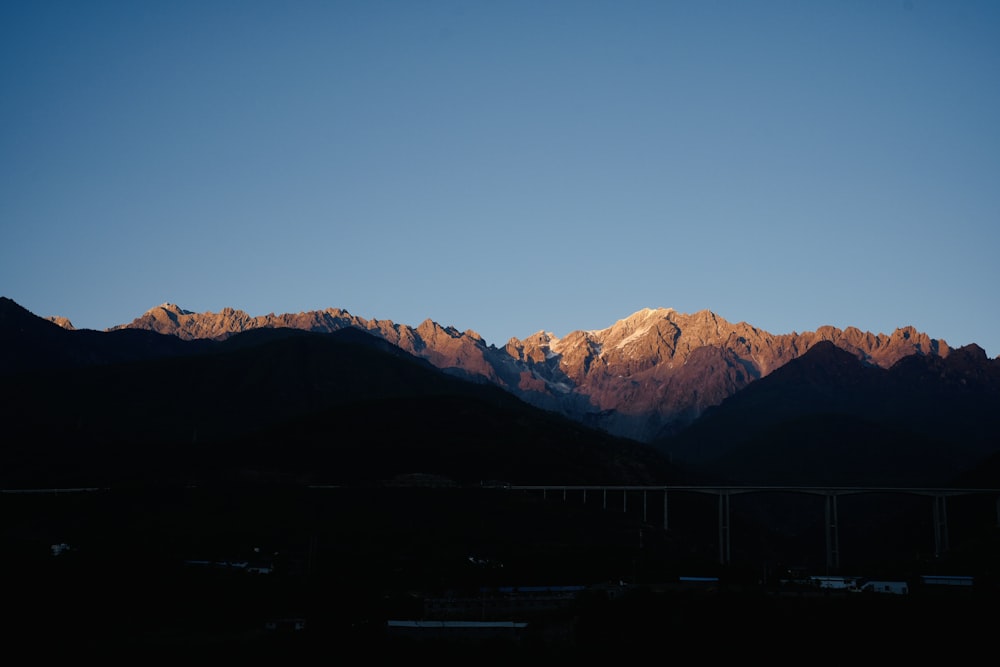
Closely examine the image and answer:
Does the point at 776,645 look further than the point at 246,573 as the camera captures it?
No

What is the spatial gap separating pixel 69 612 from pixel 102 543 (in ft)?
177

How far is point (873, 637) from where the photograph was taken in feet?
346

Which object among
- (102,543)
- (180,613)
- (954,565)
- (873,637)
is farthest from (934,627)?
(102,543)

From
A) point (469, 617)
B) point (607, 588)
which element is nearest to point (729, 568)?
point (607, 588)

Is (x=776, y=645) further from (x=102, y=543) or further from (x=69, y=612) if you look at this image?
(x=102, y=543)

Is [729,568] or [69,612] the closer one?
[69,612]

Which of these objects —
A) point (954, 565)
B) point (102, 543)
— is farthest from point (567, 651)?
point (102, 543)

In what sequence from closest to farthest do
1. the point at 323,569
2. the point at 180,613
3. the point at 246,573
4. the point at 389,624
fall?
the point at 389,624 < the point at 180,613 < the point at 246,573 < the point at 323,569

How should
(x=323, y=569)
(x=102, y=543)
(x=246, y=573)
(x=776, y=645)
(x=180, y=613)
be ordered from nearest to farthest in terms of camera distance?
1. (x=776, y=645)
2. (x=180, y=613)
3. (x=246, y=573)
4. (x=323, y=569)
5. (x=102, y=543)

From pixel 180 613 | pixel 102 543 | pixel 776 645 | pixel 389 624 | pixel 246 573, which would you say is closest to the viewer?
pixel 776 645

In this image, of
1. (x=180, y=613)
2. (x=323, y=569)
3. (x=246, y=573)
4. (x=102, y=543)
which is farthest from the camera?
(x=102, y=543)

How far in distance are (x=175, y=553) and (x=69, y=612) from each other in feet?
160

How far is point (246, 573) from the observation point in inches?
5876

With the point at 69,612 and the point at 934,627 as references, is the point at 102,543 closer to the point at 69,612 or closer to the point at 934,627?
the point at 69,612
